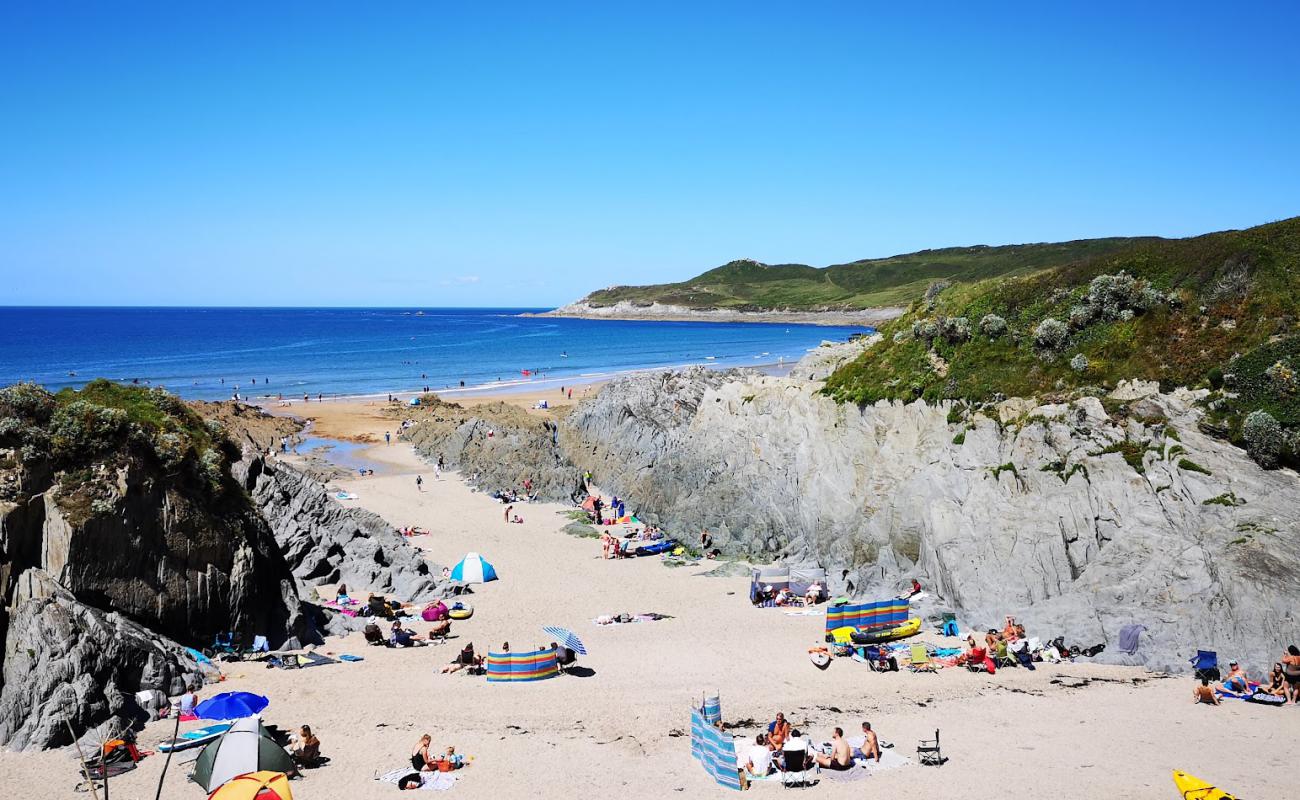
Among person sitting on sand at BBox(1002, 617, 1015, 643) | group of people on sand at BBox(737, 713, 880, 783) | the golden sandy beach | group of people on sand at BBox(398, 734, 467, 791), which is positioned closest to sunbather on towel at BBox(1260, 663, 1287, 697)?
the golden sandy beach

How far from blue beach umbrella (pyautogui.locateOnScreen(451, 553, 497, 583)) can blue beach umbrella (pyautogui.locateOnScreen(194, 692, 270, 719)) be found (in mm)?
9085

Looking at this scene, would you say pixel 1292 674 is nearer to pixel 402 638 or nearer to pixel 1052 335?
pixel 1052 335

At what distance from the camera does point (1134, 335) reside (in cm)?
A: 2202

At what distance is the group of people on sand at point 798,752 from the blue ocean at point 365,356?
157 feet

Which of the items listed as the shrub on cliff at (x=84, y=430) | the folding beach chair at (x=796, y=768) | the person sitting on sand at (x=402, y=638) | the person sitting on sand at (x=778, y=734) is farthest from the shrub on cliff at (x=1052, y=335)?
the shrub on cliff at (x=84, y=430)

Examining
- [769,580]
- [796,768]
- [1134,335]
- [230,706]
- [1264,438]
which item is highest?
[1134,335]

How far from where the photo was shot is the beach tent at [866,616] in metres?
18.5

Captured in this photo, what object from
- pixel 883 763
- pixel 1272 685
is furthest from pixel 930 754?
pixel 1272 685

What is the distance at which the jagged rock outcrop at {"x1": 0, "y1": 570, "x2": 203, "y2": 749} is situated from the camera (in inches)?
521

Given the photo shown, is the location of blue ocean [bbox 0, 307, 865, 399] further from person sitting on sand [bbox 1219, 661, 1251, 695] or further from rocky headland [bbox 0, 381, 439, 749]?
person sitting on sand [bbox 1219, 661, 1251, 695]

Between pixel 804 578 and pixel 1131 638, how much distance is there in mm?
7624

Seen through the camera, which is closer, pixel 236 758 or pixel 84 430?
pixel 236 758

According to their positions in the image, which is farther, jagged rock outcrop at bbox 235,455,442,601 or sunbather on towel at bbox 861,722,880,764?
jagged rock outcrop at bbox 235,455,442,601

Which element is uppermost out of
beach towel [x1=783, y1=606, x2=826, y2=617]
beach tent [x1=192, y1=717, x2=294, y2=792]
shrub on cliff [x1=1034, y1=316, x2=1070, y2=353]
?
shrub on cliff [x1=1034, y1=316, x2=1070, y2=353]
